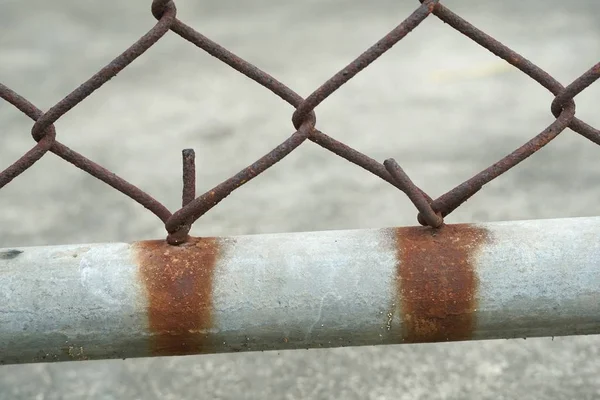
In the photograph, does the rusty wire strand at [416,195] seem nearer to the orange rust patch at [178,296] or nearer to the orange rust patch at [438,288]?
the orange rust patch at [438,288]

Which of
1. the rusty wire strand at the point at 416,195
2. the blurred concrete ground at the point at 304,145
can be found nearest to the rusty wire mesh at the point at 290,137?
the rusty wire strand at the point at 416,195

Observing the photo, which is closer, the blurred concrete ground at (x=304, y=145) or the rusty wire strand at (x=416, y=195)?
the rusty wire strand at (x=416, y=195)

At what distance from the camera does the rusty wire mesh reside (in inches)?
26.8

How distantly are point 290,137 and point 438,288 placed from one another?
16 centimetres

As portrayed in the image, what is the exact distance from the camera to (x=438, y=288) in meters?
0.65

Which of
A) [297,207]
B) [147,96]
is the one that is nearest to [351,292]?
[297,207]

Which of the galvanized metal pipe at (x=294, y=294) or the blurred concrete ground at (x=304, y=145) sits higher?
the blurred concrete ground at (x=304, y=145)

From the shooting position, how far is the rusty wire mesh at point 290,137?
68 cm

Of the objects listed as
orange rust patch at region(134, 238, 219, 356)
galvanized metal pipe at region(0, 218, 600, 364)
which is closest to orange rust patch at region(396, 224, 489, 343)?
galvanized metal pipe at region(0, 218, 600, 364)

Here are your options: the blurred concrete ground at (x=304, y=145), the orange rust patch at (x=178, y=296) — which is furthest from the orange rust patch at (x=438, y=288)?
the blurred concrete ground at (x=304, y=145)

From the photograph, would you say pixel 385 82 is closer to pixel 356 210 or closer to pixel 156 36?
pixel 356 210

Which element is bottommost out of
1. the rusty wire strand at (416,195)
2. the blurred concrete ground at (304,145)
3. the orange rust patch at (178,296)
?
the orange rust patch at (178,296)

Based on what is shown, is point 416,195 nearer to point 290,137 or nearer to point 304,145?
point 290,137

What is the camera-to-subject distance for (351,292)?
0.65m
